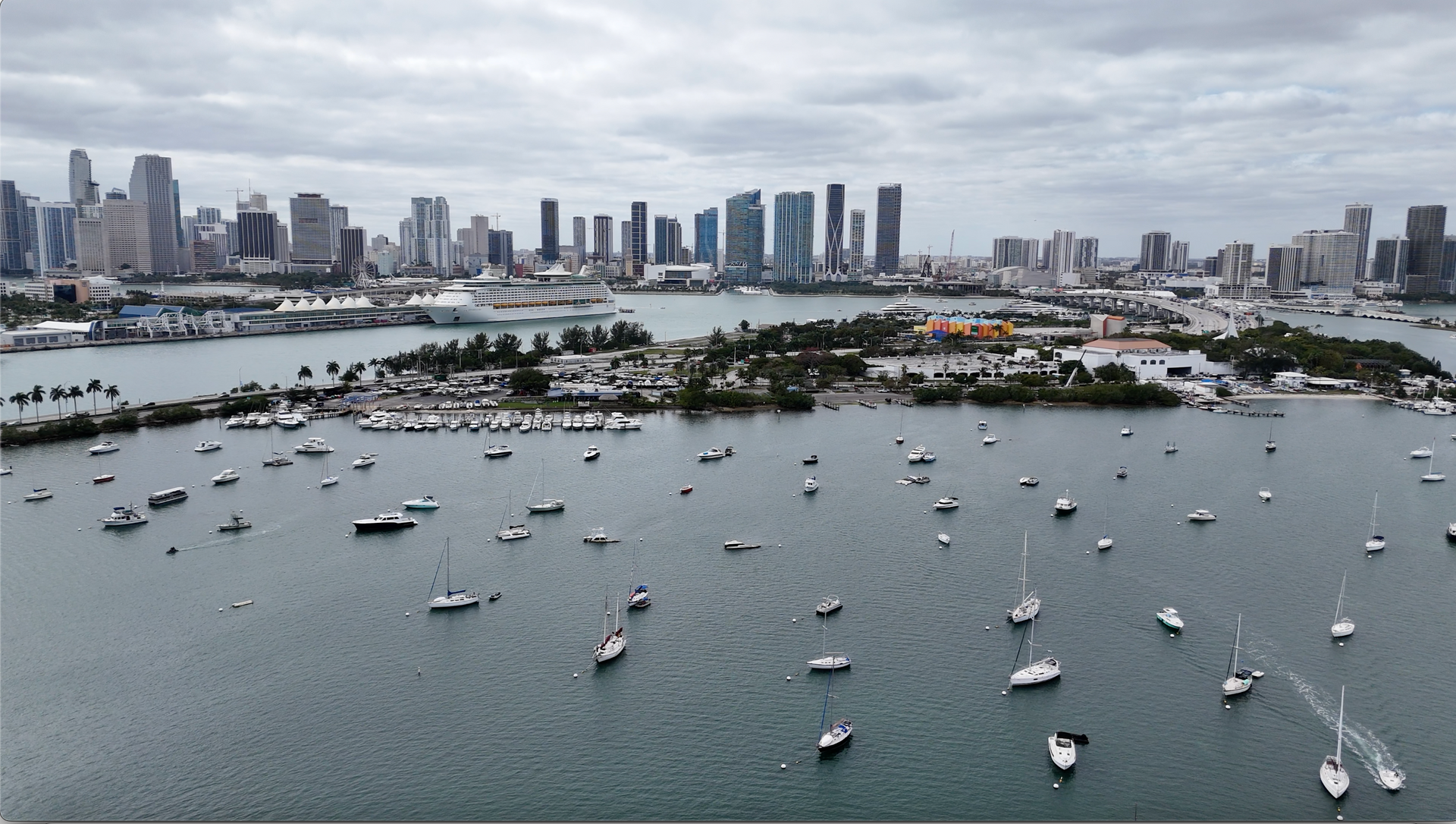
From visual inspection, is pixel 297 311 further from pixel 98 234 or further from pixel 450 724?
pixel 98 234

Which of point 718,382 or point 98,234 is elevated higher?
point 98,234

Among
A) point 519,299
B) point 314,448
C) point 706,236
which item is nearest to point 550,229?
point 706,236

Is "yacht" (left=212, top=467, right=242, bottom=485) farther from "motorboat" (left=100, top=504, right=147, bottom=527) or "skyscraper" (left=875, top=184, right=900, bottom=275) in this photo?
"skyscraper" (left=875, top=184, right=900, bottom=275)

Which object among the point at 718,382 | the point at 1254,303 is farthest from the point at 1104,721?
the point at 1254,303

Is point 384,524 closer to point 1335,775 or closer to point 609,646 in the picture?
point 609,646

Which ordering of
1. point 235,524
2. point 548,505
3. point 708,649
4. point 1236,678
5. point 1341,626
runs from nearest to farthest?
point 1236,678, point 708,649, point 1341,626, point 235,524, point 548,505
